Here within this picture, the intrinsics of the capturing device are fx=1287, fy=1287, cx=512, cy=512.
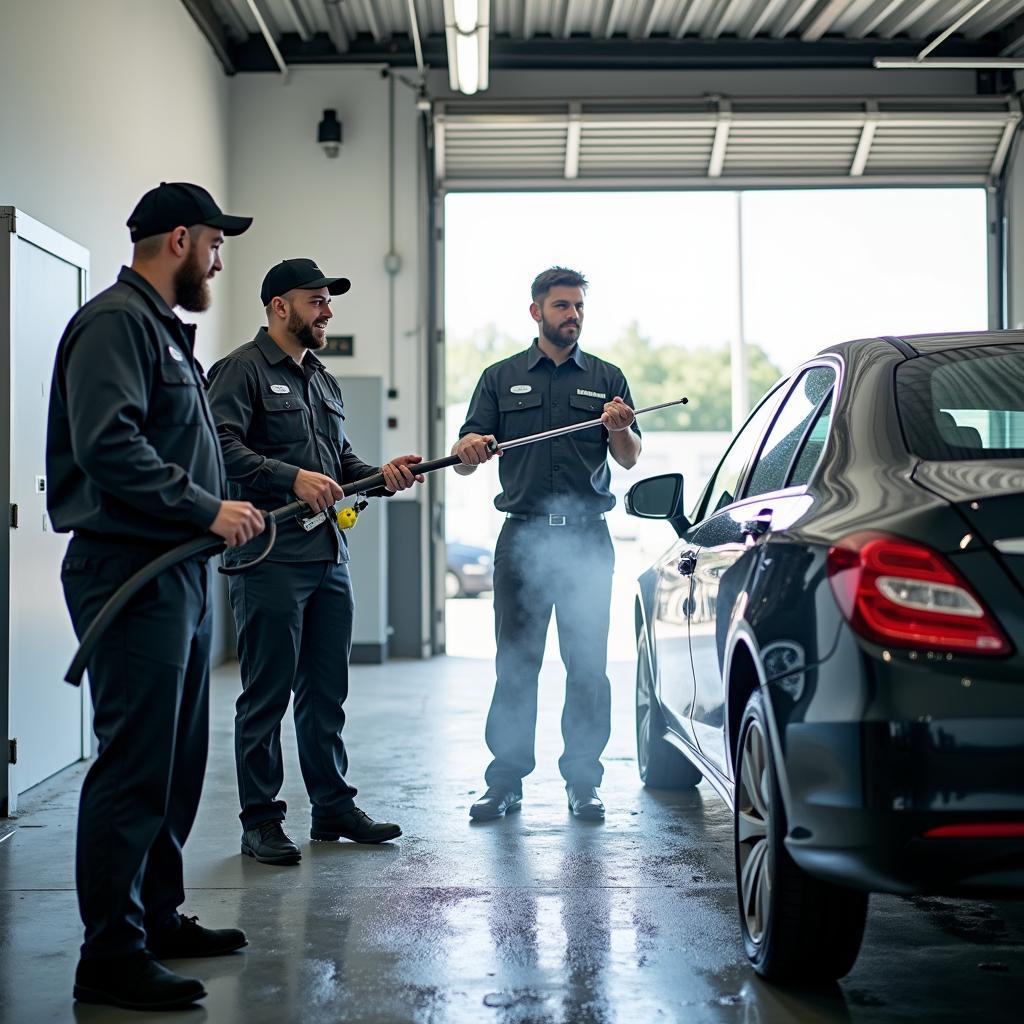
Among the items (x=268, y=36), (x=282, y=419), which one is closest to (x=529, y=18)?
(x=268, y=36)

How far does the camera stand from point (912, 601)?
198 centimetres

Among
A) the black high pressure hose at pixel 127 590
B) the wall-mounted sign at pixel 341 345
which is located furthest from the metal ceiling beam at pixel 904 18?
the black high pressure hose at pixel 127 590

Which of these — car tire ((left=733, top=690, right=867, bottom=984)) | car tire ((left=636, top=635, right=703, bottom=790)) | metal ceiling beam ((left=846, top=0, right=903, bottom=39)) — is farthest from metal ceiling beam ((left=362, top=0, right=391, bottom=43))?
car tire ((left=733, top=690, right=867, bottom=984))

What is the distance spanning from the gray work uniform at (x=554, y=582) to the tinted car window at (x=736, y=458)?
1.89 ft

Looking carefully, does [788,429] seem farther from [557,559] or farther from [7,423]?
[7,423]

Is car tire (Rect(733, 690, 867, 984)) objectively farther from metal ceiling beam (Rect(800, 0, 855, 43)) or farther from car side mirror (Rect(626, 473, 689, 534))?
metal ceiling beam (Rect(800, 0, 855, 43))

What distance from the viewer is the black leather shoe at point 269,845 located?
3629 mm

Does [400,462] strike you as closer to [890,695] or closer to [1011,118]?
[890,695]

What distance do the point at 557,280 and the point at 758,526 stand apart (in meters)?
1.97

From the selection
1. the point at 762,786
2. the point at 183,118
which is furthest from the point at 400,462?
the point at 183,118

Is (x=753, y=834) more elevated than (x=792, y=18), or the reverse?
(x=792, y=18)

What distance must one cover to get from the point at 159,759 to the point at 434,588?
667 centimetres

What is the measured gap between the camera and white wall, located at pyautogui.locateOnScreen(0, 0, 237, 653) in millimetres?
5062

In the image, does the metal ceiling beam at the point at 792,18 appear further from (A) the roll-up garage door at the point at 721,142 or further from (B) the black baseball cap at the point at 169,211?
(B) the black baseball cap at the point at 169,211
